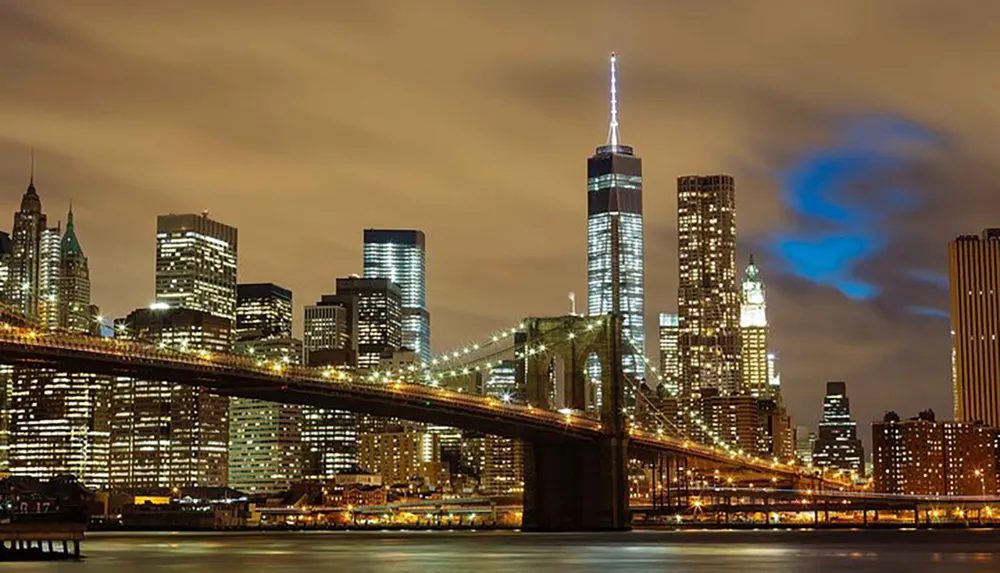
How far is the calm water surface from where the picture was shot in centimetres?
5488

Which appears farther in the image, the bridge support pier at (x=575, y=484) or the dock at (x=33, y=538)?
the bridge support pier at (x=575, y=484)

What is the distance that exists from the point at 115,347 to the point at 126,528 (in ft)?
222

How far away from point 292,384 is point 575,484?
22081 millimetres

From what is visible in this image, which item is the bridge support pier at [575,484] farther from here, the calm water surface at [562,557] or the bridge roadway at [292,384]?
the calm water surface at [562,557]

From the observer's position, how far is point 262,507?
180 metres

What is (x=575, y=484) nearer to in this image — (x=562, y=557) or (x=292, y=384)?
(x=292, y=384)

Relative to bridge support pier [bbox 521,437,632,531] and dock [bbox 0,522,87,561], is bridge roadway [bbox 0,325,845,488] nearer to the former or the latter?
bridge support pier [bbox 521,437,632,531]

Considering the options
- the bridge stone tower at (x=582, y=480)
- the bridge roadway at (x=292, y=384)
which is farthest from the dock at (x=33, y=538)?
the bridge stone tower at (x=582, y=480)

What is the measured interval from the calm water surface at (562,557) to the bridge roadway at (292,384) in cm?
800

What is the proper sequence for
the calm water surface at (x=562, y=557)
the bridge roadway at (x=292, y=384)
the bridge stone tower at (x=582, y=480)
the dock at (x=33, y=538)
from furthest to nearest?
the bridge stone tower at (x=582, y=480)
the bridge roadway at (x=292, y=384)
the dock at (x=33, y=538)
the calm water surface at (x=562, y=557)

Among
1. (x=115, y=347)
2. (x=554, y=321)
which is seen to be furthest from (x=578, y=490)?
(x=115, y=347)

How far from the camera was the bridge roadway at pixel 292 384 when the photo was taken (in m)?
74.3

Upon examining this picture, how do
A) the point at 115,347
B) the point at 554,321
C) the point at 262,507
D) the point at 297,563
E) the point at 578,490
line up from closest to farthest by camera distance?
the point at 297,563 → the point at 115,347 → the point at 578,490 → the point at 554,321 → the point at 262,507

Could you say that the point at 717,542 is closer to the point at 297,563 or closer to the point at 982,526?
the point at 297,563
